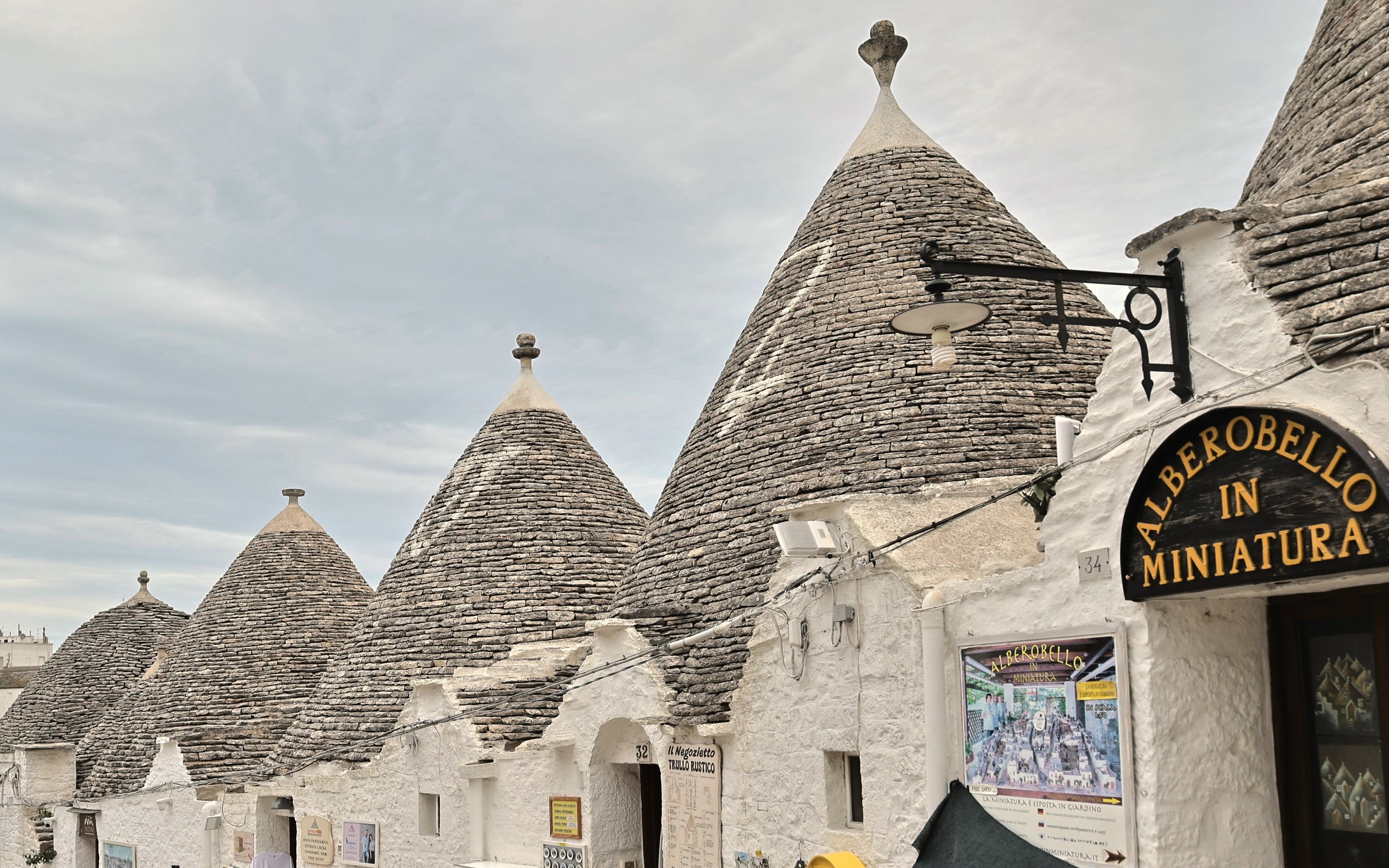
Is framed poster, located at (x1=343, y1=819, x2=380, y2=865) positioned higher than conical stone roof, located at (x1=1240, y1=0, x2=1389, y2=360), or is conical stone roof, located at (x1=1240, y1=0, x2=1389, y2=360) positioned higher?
conical stone roof, located at (x1=1240, y1=0, x2=1389, y2=360)

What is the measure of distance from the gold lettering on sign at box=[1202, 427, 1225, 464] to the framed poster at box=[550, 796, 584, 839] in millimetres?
9435

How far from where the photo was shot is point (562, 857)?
1438 cm

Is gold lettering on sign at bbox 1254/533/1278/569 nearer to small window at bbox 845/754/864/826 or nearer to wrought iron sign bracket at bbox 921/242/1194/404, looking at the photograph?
wrought iron sign bracket at bbox 921/242/1194/404

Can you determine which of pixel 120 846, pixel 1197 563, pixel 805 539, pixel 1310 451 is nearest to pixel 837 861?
pixel 805 539

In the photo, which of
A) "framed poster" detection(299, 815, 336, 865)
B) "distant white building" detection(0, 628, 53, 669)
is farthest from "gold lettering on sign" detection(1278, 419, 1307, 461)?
"distant white building" detection(0, 628, 53, 669)

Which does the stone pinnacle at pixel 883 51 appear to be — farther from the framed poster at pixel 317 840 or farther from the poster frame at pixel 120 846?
the poster frame at pixel 120 846

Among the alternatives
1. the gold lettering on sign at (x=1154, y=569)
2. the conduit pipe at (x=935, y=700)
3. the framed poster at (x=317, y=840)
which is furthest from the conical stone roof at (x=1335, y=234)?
the framed poster at (x=317, y=840)

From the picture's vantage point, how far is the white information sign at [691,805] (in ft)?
38.1

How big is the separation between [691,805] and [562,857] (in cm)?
299

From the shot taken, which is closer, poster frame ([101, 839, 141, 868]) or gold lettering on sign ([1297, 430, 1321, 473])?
gold lettering on sign ([1297, 430, 1321, 473])

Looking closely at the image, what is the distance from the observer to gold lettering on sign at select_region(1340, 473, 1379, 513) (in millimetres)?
5438

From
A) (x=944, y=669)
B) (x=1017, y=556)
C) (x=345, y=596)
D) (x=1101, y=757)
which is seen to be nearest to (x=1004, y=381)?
(x=1017, y=556)

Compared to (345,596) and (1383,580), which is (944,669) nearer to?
(1383,580)

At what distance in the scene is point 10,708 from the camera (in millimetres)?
29375
